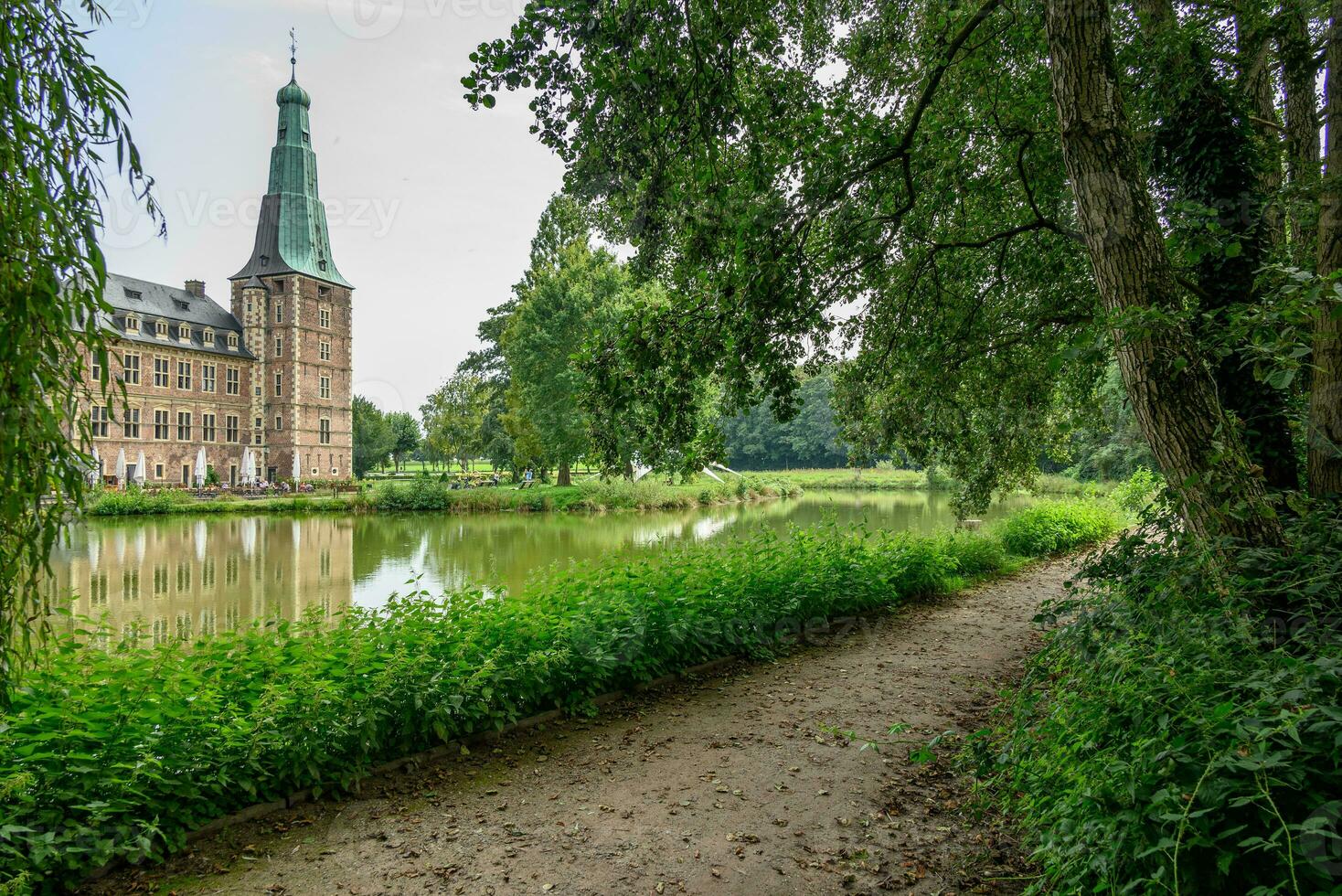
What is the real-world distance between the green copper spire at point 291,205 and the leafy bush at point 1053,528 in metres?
47.7

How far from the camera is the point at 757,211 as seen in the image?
4559 mm

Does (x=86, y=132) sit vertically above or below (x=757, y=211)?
below

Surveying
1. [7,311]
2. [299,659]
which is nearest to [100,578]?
[299,659]

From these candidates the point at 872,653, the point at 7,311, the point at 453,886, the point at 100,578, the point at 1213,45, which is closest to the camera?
the point at 7,311

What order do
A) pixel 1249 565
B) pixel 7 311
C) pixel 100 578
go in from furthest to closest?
1. pixel 100 578
2. pixel 1249 565
3. pixel 7 311

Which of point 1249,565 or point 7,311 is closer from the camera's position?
point 7,311

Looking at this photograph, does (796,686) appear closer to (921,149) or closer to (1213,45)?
(921,149)

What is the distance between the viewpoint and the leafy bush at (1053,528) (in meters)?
14.9

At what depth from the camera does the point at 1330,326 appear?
3.64m

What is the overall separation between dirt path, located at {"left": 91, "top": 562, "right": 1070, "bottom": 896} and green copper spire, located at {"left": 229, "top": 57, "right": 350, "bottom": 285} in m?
51.2

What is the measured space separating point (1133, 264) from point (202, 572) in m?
17.8

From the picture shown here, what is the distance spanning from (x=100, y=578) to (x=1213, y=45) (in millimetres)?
19314

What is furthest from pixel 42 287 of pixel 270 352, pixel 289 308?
pixel 270 352

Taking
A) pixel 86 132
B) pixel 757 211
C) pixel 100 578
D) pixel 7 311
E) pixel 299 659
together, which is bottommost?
pixel 100 578
